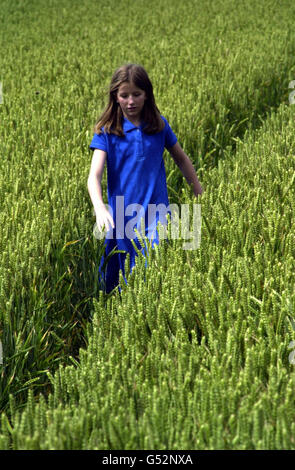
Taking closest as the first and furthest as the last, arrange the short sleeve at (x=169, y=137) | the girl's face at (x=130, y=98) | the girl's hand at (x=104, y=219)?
1. the girl's hand at (x=104, y=219)
2. the girl's face at (x=130, y=98)
3. the short sleeve at (x=169, y=137)

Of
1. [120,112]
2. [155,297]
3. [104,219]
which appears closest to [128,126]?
[120,112]

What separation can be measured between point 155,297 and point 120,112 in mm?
1198

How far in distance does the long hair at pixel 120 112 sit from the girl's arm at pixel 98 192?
13 cm

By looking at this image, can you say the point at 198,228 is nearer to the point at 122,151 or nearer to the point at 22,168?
the point at 122,151

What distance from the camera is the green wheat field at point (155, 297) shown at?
155 cm

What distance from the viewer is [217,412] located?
1561 mm

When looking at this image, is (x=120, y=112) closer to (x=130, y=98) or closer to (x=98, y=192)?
(x=130, y=98)

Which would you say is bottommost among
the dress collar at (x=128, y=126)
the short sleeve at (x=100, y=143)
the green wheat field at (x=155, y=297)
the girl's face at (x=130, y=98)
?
the green wheat field at (x=155, y=297)

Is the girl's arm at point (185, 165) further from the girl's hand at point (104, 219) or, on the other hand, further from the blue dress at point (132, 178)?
the girl's hand at point (104, 219)

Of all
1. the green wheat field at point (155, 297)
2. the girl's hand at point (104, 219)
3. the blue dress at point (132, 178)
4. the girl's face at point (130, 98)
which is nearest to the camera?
the green wheat field at point (155, 297)

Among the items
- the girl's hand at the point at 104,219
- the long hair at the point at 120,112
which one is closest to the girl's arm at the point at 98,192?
the girl's hand at the point at 104,219

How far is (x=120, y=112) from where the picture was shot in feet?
10.2

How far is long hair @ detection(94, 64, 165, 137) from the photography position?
3.02 meters
